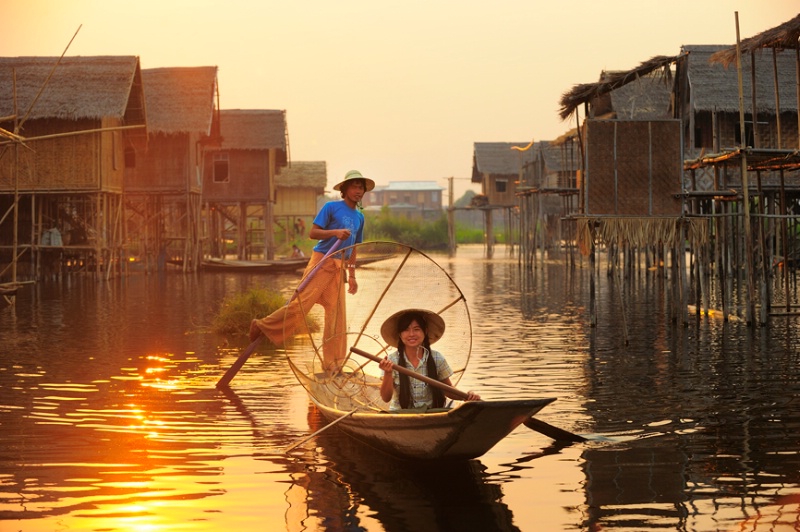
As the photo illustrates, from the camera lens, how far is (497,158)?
53250 millimetres

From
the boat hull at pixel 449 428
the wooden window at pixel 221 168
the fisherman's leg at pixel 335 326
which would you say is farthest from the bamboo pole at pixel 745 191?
the wooden window at pixel 221 168

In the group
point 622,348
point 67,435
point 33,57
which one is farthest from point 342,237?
point 33,57

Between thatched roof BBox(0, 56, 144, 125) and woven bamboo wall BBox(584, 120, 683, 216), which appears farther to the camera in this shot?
thatched roof BBox(0, 56, 144, 125)

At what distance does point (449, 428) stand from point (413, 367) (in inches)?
50.7

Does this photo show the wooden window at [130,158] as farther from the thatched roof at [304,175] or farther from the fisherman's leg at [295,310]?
the fisherman's leg at [295,310]

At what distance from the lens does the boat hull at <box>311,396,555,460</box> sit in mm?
6145

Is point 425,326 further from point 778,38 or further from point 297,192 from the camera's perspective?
point 297,192

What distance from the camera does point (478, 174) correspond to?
5666 cm

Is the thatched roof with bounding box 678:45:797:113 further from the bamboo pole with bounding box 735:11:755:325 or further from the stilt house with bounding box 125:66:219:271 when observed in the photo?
the stilt house with bounding box 125:66:219:271

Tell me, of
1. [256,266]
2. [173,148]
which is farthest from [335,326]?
[173,148]

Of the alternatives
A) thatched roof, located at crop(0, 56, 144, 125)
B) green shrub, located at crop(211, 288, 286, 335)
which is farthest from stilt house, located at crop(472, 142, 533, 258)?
green shrub, located at crop(211, 288, 286, 335)

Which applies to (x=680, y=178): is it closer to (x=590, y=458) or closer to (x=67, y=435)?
(x=590, y=458)

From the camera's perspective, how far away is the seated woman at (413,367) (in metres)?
7.50

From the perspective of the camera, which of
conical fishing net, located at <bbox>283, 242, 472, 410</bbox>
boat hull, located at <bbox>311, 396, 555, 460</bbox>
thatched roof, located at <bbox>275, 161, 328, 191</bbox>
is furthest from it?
thatched roof, located at <bbox>275, 161, 328, 191</bbox>
